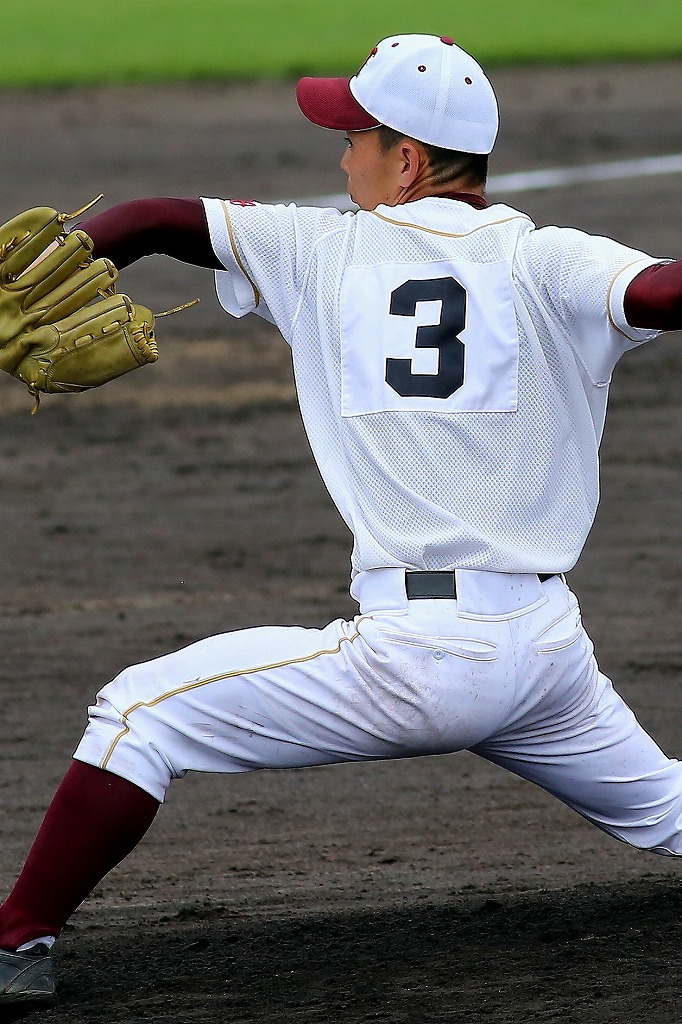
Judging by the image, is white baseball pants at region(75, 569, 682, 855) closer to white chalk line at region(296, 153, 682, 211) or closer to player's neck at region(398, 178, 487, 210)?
player's neck at region(398, 178, 487, 210)

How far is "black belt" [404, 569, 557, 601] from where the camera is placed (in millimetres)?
2844

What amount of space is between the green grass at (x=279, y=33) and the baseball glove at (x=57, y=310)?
11.2 meters

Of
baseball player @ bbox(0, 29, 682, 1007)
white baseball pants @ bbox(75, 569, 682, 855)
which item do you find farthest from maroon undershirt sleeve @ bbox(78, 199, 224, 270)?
white baseball pants @ bbox(75, 569, 682, 855)

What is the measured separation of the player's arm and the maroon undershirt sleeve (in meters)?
0.86

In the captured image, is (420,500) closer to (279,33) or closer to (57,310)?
(57,310)

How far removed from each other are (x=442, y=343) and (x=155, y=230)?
67cm

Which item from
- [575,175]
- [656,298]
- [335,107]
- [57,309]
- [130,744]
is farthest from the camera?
[575,175]

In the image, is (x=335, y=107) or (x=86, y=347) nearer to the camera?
(x=335, y=107)

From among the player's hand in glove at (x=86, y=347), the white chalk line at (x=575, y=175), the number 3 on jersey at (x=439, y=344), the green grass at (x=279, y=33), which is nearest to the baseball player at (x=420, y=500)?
the number 3 on jersey at (x=439, y=344)

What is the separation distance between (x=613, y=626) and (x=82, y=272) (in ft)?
9.73

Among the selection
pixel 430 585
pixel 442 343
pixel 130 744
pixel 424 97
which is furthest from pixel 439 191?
pixel 130 744

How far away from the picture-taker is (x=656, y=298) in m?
2.69

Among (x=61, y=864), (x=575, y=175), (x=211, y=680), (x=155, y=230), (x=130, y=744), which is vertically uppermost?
(x=575, y=175)

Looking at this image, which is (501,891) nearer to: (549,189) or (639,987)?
(639,987)
